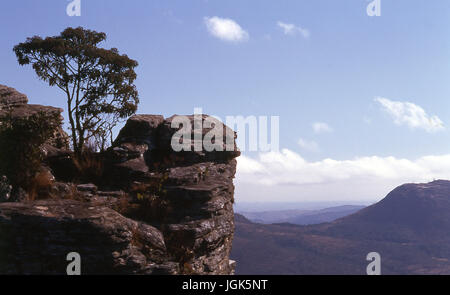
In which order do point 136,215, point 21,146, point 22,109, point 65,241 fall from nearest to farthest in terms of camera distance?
point 65,241 → point 21,146 → point 136,215 → point 22,109

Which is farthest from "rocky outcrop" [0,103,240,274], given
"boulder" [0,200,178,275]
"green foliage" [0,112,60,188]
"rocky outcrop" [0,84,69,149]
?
"rocky outcrop" [0,84,69,149]

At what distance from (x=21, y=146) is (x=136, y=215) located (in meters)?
5.53

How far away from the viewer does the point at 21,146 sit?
1334 centimetres

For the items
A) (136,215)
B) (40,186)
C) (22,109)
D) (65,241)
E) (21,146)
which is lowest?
(65,241)

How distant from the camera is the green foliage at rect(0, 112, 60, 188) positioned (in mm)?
12891

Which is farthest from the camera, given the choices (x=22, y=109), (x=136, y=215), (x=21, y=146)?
(x=22, y=109)

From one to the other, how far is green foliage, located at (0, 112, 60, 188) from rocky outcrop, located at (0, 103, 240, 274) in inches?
50.6

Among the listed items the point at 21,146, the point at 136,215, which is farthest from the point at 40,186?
the point at 136,215

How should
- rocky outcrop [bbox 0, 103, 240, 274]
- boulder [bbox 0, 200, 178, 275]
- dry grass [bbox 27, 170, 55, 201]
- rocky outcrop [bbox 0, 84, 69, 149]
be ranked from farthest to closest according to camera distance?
rocky outcrop [bbox 0, 84, 69, 149]
dry grass [bbox 27, 170, 55, 201]
rocky outcrop [bbox 0, 103, 240, 274]
boulder [bbox 0, 200, 178, 275]

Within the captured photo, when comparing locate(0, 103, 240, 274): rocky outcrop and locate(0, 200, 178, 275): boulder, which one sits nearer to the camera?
locate(0, 200, 178, 275): boulder

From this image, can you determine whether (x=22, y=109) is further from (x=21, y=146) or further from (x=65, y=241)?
(x=65, y=241)

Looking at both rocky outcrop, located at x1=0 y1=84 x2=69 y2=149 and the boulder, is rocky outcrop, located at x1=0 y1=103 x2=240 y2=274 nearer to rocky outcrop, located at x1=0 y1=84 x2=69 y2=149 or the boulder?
the boulder

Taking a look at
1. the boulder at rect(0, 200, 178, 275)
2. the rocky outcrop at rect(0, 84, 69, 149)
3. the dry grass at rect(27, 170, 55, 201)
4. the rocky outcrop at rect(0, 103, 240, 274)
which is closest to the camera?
the boulder at rect(0, 200, 178, 275)

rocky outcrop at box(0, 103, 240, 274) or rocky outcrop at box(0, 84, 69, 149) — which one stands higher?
rocky outcrop at box(0, 84, 69, 149)
